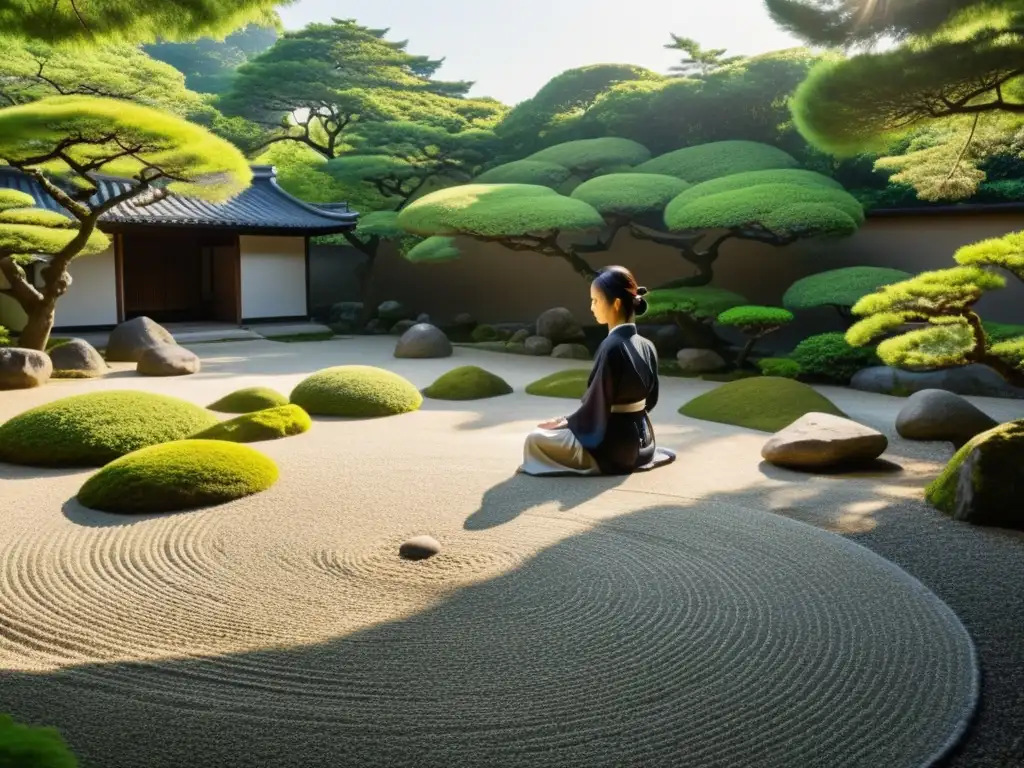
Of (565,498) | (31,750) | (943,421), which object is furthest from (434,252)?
(31,750)

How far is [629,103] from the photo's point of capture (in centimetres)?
1805

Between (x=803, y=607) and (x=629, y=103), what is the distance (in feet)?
51.7

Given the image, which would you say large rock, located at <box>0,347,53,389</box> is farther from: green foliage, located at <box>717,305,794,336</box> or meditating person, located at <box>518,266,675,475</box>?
green foliage, located at <box>717,305,794,336</box>

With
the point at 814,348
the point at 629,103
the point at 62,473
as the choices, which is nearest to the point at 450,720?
the point at 62,473

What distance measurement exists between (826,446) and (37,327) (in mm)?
10306

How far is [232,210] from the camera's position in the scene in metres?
18.4

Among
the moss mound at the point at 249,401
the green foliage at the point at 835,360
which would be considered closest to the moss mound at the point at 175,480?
the moss mound at the point at 249,401

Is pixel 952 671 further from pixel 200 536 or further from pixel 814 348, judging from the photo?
pixel 814 348

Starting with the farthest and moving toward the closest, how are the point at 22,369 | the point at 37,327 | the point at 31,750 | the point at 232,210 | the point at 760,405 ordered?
the point at 232,210
the point at 37,327
the point at 22,369
the point at 760,405
the point at 31,750

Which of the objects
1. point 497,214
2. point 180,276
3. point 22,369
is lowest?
point 22,369

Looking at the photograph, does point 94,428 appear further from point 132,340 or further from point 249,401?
point 132,340

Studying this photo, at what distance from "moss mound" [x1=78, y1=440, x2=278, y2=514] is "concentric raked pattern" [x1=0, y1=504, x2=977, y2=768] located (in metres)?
0.44

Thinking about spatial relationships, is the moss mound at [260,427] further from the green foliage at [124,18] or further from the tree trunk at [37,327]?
the tree trunk at [37,327]

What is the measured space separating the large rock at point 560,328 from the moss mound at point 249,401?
25.2ft
